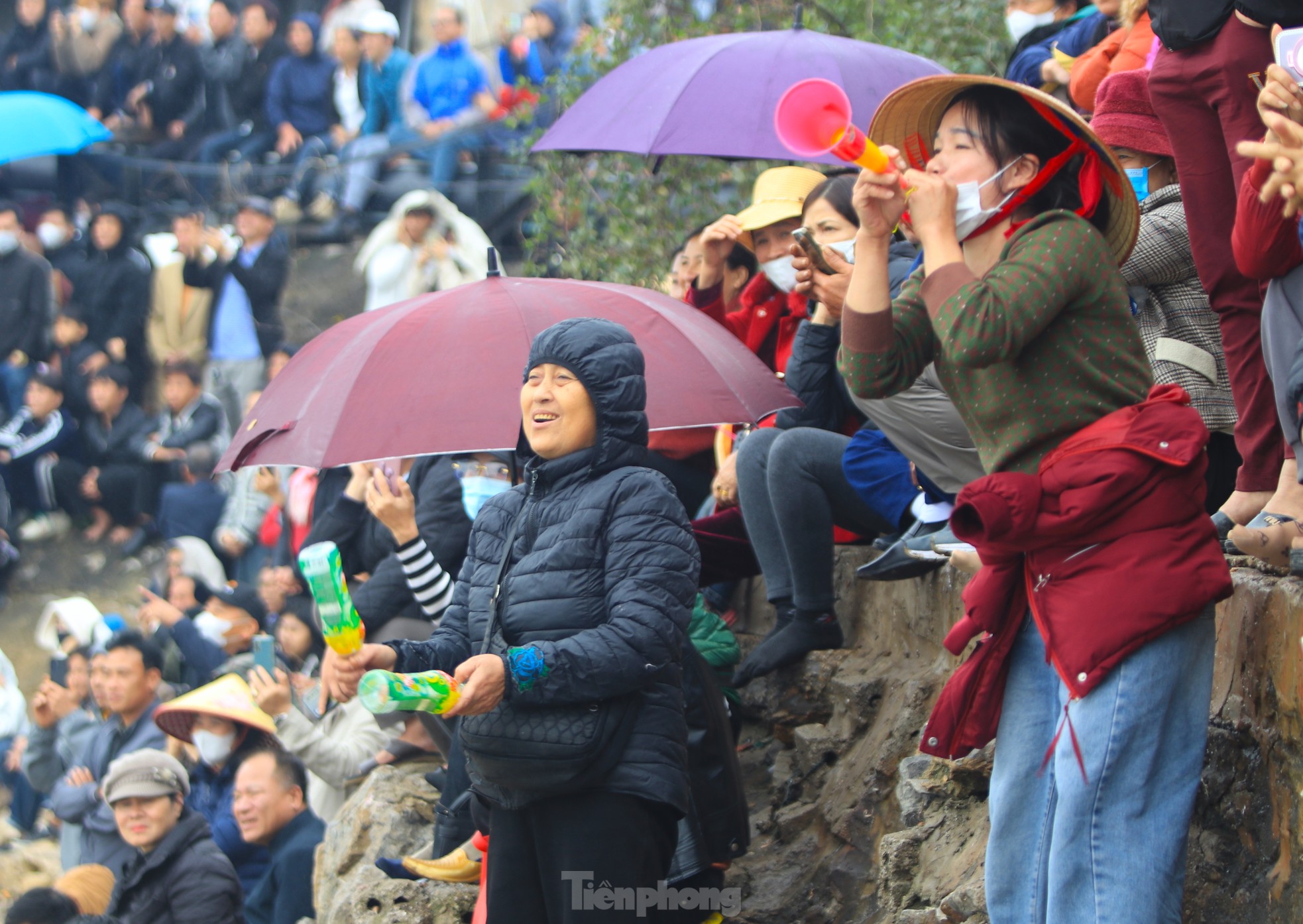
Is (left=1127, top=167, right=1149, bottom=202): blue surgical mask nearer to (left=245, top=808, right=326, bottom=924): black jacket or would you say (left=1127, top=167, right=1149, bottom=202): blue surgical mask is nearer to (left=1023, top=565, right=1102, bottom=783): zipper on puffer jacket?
(left=1023, top=565, right=1102, bottom=783): zipper on puffer jacket

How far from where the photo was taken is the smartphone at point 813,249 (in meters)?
4.05

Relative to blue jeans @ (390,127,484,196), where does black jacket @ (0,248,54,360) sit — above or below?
below

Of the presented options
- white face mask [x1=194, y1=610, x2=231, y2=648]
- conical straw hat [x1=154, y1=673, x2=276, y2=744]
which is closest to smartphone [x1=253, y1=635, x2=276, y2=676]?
conical straw hat [x1=154, y1=673, x2=276, y2=744]

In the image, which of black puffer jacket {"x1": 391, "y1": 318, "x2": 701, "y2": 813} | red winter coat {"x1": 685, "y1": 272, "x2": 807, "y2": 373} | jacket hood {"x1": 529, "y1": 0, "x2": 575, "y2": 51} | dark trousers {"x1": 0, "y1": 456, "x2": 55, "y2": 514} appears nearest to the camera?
black puffer jacket {"x1": 391, "y1": 318, "x2": 701, "y2": 813}

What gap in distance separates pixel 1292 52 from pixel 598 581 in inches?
69.6

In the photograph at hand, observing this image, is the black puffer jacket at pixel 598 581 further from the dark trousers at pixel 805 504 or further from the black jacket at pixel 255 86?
the black jacket at pixel 255 86

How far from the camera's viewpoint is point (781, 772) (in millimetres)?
4992

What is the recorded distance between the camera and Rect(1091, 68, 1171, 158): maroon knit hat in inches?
152

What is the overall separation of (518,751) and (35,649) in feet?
33.1

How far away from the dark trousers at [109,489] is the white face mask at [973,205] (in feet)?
34.7

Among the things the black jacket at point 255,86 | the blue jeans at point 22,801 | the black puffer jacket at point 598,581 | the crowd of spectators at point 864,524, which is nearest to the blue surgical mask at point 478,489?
the crowd of spectators at point 864,524

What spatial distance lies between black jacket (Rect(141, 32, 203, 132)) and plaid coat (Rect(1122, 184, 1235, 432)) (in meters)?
12.9

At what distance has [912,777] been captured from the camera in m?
4.05

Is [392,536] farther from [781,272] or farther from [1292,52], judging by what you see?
[1292,52]
